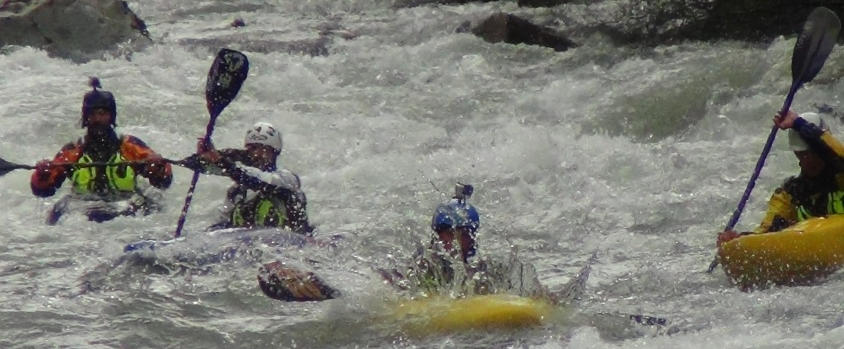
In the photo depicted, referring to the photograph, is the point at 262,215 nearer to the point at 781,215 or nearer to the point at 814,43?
the point at 781,215

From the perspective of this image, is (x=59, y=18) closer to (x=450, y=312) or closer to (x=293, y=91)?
(x=293, y=91)

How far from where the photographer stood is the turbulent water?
5.79 m

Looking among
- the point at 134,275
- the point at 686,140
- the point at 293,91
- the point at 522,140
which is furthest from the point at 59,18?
the point at 134,275

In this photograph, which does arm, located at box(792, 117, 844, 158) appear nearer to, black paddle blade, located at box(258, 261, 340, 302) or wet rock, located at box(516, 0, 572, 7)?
black paddle blade, located at box(258, 261, 340, 302)

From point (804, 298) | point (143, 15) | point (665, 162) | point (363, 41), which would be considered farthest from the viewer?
point (143, 15)

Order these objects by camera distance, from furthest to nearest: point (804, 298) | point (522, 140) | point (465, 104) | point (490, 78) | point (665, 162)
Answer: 1. point (490, 78)
2. point (465, 104)
3. point (522, 140)
4. point (665, 162)
5. point (804, 298)

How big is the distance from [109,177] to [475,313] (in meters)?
2.81

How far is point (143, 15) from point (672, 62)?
7375 mm

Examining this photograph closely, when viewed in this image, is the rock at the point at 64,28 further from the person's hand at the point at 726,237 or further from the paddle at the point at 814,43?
the person's hand at the point at 726,237

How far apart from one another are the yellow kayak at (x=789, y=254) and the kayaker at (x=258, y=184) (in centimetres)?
185

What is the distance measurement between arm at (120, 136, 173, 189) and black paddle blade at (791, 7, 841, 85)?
3110 mm

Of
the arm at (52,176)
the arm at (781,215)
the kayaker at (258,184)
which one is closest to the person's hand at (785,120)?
the arm at (781,215)

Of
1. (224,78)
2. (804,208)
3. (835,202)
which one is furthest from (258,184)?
(835,202)

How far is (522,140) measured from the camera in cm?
956
